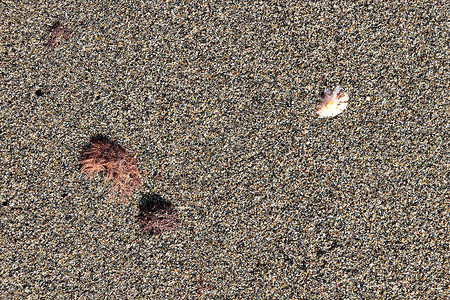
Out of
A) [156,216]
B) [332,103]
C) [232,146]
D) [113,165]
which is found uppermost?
[113,165]

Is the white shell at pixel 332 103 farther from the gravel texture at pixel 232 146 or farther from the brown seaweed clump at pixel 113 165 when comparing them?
the brown seaweed clump at pixel 113 165

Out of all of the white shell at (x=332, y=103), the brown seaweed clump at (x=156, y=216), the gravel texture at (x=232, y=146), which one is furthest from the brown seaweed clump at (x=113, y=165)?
the white shell at (x=332, y=103)

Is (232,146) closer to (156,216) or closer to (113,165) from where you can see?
(156,216)

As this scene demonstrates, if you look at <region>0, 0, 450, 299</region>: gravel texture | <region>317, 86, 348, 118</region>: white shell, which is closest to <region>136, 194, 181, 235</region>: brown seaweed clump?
<region>0, 0, 450, 299</region>: gravel texture

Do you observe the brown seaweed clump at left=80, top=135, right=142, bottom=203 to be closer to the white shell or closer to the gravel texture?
the gravel texture

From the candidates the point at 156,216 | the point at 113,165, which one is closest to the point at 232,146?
the point at 156,216

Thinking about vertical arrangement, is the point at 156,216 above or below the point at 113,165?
below

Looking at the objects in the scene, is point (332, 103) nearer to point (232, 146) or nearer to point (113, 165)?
point (232, 146)

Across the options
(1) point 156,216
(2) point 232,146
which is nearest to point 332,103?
(2) point 232,146
